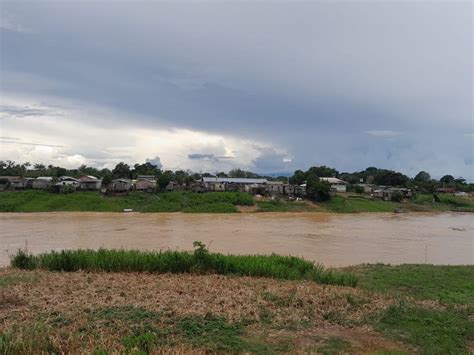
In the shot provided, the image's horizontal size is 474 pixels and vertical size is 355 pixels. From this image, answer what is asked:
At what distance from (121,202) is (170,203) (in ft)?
18.7

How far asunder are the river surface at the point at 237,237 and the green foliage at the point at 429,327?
10.9 metres

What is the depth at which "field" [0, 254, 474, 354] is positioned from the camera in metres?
5.00

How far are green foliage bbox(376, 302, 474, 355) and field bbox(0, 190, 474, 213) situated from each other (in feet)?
137

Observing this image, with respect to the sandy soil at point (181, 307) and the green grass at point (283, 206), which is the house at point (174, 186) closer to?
the green grass at point (283, 206)

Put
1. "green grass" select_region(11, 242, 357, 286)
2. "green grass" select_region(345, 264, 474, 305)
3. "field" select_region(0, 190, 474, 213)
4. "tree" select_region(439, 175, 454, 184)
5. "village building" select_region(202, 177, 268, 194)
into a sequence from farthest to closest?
"tree" select_region(439, 175, 454, 184), "village building" select_region(202, 177, 268, 194), "field" select_region(0, 190, 474, 213), "green grass" select_region(11, 242, 357, 286), "green grass" select_region(345, 264, 474, 305)

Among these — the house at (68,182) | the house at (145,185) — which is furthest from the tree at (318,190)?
the house at (68,182)

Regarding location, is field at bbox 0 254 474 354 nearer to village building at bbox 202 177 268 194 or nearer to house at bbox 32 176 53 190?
house at bbox 32 176 53 190

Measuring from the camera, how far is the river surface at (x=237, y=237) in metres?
21.6

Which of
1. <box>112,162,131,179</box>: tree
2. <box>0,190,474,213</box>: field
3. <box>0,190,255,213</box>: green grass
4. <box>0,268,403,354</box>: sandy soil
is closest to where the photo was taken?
<box>0,268,403,354</box>: sandy soil

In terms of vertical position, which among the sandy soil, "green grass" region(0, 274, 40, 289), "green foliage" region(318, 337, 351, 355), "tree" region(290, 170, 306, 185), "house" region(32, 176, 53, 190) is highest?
"tree" region(290, 170, 306, 185)

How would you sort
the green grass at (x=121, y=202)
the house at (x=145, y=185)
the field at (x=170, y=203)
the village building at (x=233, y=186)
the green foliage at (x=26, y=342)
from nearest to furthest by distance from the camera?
the green foliage at (x=26, y=342)
the green grass at (x=121, y=202)
the field at (x=170, y=203)
the house at (x=145, y=185)
the village building at (x=233, y=186)

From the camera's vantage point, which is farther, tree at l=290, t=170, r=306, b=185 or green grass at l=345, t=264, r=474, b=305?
tree at l=290, t=170, r=306, b=185

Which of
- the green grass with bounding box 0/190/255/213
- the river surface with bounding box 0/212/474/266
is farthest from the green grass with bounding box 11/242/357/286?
the green grass with bounding box 0/190/255/213

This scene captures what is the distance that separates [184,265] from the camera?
1008 centimetres
